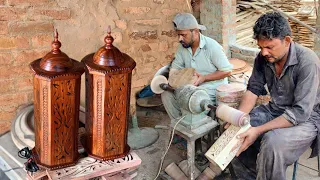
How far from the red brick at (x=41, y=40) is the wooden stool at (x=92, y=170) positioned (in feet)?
6.89

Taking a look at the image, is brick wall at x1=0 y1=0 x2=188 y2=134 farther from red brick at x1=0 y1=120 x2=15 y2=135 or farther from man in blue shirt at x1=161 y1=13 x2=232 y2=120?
man in blue shirt at x1=161 y1=13 x2=232 y2=120

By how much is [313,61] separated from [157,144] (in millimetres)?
2163

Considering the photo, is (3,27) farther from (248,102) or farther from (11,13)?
(248,102)

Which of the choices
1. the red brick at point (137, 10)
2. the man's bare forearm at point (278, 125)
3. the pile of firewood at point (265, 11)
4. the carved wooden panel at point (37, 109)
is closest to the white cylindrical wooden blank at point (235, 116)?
the man's bare forearm at point (278, 125)

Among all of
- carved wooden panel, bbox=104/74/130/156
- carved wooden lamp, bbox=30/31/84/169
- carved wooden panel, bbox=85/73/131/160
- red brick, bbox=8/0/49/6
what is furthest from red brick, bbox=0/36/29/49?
carved wooden panel, bbox=104/74/130/156

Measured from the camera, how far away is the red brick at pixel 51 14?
3.90 metres

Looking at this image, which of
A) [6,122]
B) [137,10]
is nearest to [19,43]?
[6,122]

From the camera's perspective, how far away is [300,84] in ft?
9.76

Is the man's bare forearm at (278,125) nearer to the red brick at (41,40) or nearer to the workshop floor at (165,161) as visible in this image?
the workshop floor at (165,161)

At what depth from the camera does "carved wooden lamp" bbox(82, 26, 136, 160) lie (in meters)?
2.10

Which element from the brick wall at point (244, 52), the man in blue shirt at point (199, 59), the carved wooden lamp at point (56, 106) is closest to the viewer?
the carved wooden lamp at point (56, 106)

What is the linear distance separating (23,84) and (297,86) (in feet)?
9.13

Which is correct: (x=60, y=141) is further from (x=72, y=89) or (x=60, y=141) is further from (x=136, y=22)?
(x=136, y=22)

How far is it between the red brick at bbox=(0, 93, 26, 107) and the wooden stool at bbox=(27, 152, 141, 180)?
6.32 ft
